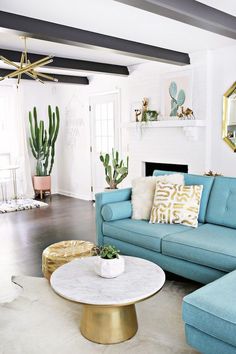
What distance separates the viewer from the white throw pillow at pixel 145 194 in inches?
144

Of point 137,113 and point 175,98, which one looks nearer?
point 175,98

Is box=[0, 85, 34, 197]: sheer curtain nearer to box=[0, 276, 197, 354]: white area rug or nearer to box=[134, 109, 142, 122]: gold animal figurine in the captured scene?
box=[134, 109, 142, 122]: gold animal figurine

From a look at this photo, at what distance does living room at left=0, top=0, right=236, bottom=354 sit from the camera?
230 cm

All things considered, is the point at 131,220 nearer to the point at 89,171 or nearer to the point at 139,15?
the point at 139,15

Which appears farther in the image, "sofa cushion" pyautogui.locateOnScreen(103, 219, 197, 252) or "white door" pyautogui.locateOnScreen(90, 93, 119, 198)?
"white door" pyautogui.locateOnScreen(90, 93, 119, 198)

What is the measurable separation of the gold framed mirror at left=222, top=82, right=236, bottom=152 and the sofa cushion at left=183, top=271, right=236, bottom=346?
3241mm

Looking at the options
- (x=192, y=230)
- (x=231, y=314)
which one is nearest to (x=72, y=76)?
(x=192, y=230)

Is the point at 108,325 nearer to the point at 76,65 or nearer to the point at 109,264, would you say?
the point at 109,264

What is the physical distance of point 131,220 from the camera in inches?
144

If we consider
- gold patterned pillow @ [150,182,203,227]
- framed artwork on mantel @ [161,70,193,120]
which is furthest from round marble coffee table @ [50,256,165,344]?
framed artwork on mantel @ [161,70,193,120]

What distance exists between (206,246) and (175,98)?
3.26 meters

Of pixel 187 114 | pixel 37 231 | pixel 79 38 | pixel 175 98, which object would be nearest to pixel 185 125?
pixel 187 114

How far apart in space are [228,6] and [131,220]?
7.35 ft

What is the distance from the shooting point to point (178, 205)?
11.1 feet
